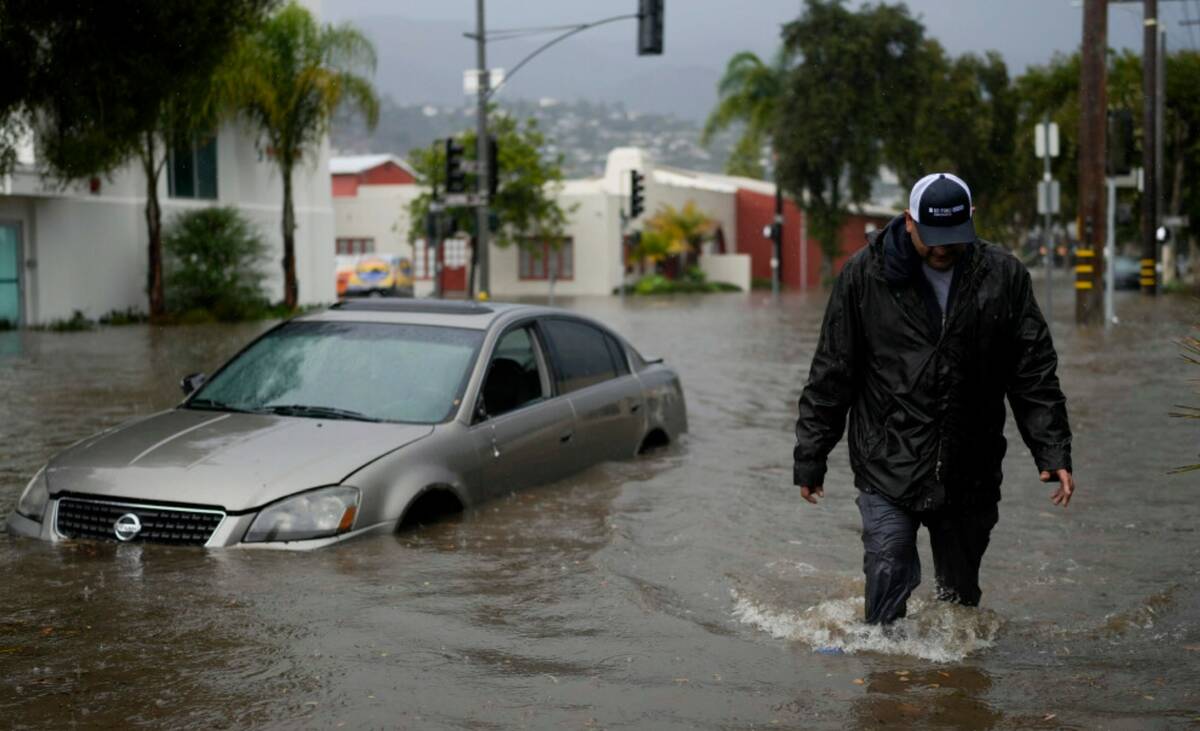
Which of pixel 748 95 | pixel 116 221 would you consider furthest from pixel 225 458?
pixel 748 95

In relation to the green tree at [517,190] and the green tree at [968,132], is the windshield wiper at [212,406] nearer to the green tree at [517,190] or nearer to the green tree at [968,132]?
the green tree at [517,190]

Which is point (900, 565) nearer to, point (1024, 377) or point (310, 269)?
point (1024, 377)

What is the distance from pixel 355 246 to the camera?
62.2 meters

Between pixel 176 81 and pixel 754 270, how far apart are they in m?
61.5

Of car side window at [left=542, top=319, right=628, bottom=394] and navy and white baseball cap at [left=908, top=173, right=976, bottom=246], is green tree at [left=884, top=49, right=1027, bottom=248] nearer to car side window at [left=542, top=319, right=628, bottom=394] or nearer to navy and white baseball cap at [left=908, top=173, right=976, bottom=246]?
car side window at [left=542, top=319, right=628, bottom=394]

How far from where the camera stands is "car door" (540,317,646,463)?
9.18m

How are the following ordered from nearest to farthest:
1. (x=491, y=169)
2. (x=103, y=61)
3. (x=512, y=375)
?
(x=512, y=375) → (x=103, y=61) → (x=491, y=169)

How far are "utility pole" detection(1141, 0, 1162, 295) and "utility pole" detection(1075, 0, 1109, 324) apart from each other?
38.2ft

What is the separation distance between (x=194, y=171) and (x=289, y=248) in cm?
289

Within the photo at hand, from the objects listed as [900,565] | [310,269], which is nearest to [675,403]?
[900,565]

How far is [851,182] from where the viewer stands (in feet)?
197

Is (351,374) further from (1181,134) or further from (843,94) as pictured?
(843,94)

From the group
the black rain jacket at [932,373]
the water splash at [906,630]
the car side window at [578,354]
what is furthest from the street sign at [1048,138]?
the black rain jacket at [932,373]

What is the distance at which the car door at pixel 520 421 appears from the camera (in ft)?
26.6
